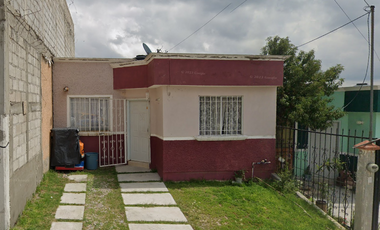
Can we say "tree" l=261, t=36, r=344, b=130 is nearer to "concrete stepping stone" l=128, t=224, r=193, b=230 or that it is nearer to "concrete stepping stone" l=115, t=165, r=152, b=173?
"concrete stepping stone" l=115, t=165, r=152, b=173

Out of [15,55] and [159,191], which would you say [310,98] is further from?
[15,55]

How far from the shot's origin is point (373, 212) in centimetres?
530

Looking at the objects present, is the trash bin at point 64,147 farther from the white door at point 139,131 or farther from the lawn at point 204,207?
the white door at point 139,131

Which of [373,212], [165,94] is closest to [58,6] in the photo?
[165,94]

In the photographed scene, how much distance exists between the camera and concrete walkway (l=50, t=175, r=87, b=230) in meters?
4.97

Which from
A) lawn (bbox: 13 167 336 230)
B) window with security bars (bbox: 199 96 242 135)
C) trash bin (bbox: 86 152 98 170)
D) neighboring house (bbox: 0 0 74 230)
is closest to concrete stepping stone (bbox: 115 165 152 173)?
trash bin (bbox: 86 152 98 170)

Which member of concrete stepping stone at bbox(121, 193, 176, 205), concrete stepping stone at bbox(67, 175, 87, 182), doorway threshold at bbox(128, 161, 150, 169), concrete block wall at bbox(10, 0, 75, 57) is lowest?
concrete stepping stone at bbox(121, 193, 176, 205)

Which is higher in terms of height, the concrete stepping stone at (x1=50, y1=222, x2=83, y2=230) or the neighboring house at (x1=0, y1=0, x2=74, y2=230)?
the neighboring house at (x1=0, y1=0, x2=74, y2=230)

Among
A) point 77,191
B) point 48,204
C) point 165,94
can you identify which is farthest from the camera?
point 165,94

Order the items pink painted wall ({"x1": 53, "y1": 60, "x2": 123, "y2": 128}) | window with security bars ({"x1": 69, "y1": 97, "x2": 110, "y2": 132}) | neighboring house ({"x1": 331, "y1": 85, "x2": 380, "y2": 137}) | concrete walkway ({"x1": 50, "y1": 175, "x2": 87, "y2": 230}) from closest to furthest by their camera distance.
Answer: concrete walkway ({"x1": 50, "y1": 175, "x2": 87, "y2": 230}) < pink painted wall ({"x1": 53, "y1": 60, "x2": 123, "y2": 128}) < window with security bars ({"x1": 69, "y1": 97, "x2": 110, "y2": 132}) < neighboring house ({"x1": 331, "y1": 85, "x2": 380, "y2": 137})

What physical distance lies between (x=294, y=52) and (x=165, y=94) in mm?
5924

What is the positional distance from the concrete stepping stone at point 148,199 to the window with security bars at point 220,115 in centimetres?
211

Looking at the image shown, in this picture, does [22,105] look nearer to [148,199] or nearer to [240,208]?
[148,199]

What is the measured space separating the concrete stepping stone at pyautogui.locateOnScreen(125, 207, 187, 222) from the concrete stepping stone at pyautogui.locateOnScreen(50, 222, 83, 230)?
0.85 m
